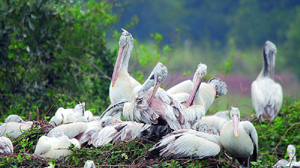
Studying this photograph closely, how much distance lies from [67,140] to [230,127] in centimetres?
169

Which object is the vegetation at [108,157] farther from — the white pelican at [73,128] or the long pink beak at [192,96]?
the long pink beak at [192,96]

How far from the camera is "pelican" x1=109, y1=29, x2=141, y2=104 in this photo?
7.20m

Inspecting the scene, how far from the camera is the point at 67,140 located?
6.02 meters

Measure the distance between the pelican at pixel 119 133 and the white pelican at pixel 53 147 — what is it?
0.36 metres

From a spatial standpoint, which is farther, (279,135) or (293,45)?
(293,45)

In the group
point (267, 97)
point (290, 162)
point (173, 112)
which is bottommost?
point (290, 162)

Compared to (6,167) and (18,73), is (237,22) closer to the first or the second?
(18,73)

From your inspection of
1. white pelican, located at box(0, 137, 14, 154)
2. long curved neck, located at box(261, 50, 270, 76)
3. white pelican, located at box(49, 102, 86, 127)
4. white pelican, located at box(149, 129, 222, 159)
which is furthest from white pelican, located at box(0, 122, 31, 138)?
long curved neck, located at box(261, 50, 270, 76)

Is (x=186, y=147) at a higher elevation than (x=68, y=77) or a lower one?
lower

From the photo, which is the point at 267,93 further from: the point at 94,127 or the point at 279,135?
the point at 94,127

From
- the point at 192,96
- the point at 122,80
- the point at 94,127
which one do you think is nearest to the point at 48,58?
the point at 122,80

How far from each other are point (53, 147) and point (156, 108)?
1135 mm

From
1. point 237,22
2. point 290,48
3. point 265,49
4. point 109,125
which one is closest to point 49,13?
point 109,125

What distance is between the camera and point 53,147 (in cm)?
595
